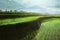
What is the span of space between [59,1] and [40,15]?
31cm

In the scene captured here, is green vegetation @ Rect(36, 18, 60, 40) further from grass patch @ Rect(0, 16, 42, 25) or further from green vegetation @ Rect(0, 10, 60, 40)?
grass patch @ Rect(0, 16, 42, 25)

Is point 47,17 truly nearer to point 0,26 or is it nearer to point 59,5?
point 59,5

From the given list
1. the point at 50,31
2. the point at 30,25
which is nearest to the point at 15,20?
the point at 30,25

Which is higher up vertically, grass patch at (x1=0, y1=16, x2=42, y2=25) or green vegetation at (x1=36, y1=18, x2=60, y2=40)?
grass patch at (x1=0, y1=16, x2=42, y2=25)

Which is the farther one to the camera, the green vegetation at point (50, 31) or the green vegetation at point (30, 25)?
the green vegetation at point (50, 31)

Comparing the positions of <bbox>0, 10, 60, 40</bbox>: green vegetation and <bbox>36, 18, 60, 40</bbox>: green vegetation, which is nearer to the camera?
<bbox>0, 10, 60, 40</bbox>: green vegetation

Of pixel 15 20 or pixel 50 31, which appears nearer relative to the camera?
pixel 15 20

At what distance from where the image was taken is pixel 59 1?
2.13 metres

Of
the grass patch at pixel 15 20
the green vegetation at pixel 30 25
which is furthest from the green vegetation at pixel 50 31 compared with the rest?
the grass patch at pixel 15 20

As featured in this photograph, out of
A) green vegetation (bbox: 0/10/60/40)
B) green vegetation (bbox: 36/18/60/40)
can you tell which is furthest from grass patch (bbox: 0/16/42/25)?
green vegetation (bbox: 36/18/60/40)

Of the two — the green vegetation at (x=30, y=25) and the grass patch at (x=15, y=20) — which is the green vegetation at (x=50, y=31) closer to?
the green vegetation at (x=30, y=25)

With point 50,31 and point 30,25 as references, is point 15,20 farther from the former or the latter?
point 50,31

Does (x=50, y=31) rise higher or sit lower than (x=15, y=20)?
lower

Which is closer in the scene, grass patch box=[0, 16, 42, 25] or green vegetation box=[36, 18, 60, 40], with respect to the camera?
grass patch box=[0, 16, 42, 25]
